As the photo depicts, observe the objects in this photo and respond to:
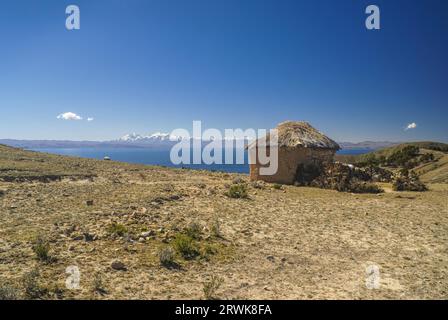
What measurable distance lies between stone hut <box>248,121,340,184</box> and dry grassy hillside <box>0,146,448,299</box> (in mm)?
5536

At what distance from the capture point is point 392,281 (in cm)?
685

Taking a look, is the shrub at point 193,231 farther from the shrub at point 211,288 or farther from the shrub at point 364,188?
the shrub at point 364,188

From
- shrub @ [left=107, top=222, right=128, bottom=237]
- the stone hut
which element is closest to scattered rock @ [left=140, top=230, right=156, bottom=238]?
shrub @ [left=107, top=222, right=128, bottom=237]

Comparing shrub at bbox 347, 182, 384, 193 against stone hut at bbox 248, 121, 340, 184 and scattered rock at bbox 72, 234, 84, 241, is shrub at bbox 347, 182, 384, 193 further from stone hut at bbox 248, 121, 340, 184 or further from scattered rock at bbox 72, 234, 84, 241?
scattered rock at bbox 72, 234, 84, 241

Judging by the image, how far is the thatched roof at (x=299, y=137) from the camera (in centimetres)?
2017

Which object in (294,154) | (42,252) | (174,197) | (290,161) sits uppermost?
(294,154)

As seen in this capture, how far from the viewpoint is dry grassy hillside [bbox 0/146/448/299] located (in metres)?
6.28

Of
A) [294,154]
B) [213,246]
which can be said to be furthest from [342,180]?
[213,246]

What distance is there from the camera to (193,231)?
9.32 m

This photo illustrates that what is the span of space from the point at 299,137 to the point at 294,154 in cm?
107

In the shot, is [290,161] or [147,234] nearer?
[147,234]

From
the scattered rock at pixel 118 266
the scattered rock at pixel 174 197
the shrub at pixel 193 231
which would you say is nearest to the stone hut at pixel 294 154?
the scattered rock at pixel 174 197

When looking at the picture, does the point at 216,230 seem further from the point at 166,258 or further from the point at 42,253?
the point at 42,253

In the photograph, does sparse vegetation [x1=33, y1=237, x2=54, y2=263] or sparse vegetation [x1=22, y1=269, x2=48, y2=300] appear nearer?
sparse vegetation [x1=22, y1=269, x2=48, y2=300]
